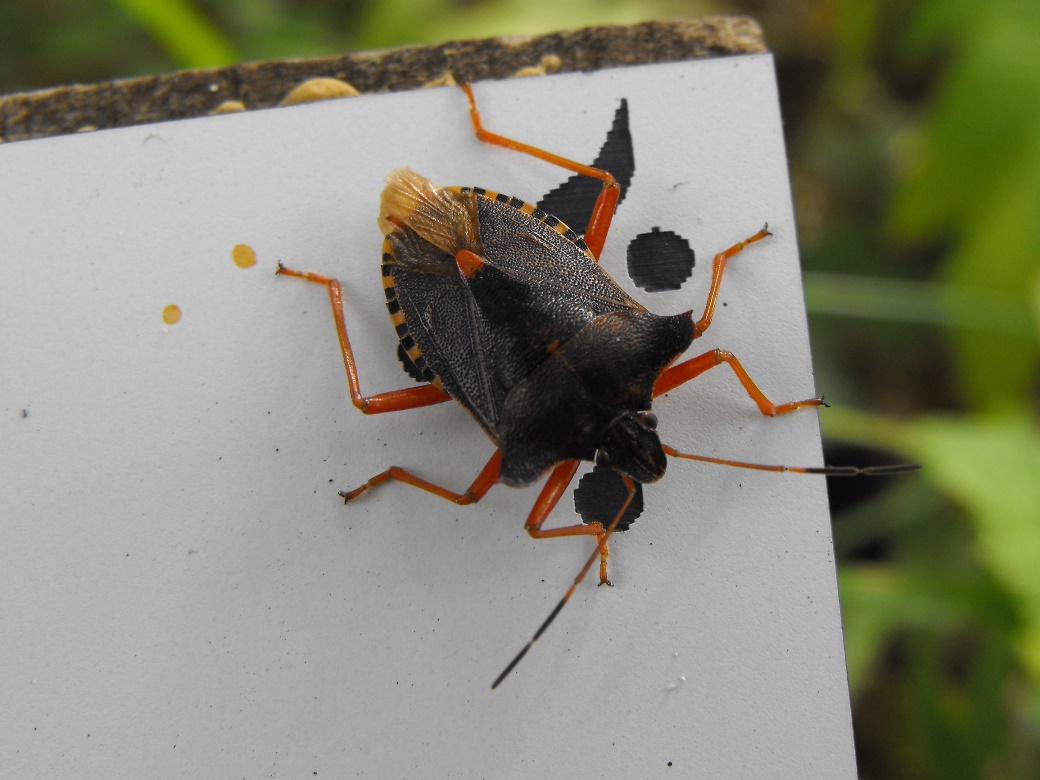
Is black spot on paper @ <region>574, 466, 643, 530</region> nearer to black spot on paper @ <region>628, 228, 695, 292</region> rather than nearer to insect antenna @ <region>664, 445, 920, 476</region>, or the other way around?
insect antenna @ <region>664, 445, 920, 476</region>

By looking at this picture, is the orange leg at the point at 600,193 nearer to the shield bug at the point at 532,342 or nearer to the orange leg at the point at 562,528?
the shield bug at the point at 532,342

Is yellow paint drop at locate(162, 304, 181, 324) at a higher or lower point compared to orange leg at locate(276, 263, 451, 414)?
higher

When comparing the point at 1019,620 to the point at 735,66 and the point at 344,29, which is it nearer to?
the point at 735,66

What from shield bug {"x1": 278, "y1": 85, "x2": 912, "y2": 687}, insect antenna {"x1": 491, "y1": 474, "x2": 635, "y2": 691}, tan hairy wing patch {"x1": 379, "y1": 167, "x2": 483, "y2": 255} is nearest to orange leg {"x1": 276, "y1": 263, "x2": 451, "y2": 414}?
shield bug {"x1": 278, "y1": 85, "x2": 912, "y2": 687}

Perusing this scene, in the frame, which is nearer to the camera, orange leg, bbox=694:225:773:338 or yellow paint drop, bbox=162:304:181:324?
orange leg, bbox=694:225:773:338

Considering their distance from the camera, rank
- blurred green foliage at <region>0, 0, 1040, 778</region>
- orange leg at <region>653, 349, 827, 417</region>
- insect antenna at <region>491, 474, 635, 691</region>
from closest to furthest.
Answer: insect antenna at <region>491, 474, 635, 691</region> < orange leg at <region>653, 349, 827, 417</region> < blurred green foliage at <region>0, 0, 1040, 778</region>

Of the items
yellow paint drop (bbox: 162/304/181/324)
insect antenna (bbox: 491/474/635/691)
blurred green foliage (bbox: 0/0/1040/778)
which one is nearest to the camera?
insect antenna (bbox: 491/474/635/691)

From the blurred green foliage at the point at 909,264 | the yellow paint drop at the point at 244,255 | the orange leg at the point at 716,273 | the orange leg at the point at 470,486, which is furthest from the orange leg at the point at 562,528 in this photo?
the blurred green foliage at the point at 909,264
